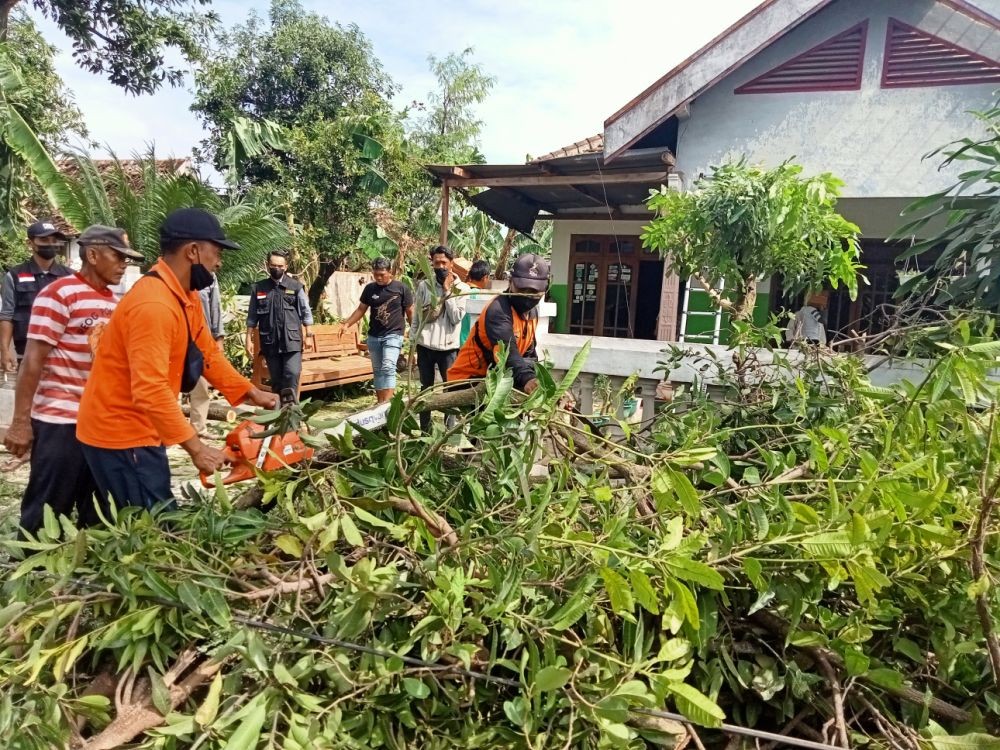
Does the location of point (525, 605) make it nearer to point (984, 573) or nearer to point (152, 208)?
point (984, 573)

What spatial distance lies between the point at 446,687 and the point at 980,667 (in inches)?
45.9

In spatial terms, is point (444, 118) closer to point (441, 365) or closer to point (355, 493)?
point (441, 365)

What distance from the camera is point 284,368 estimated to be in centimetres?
662

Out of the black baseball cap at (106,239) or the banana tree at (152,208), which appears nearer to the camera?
the black baseball cap at (106,239)

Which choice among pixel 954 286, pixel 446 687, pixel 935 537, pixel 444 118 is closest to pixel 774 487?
pixel 935 537

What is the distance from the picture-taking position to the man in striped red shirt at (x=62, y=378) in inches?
116

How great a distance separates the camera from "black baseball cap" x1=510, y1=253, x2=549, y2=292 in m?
3.30

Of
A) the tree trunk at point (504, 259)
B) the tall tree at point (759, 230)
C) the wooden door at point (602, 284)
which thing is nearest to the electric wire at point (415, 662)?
the tall tree at point (759, 230)

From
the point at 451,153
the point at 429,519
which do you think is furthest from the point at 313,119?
the point at 429,519

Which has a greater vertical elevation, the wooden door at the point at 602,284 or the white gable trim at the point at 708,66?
the white gable trim at the point at 708,66


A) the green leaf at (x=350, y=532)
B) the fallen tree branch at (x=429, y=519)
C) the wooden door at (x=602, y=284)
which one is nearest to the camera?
the green leaf at (x=350, y=532)

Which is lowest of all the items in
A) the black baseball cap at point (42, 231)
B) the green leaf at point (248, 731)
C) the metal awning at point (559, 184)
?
the green leaf at point (248, 731)

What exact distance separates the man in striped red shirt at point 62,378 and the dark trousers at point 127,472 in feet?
1.30

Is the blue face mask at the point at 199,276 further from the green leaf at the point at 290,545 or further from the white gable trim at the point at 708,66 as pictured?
the white gable trim at the point at 708,66
